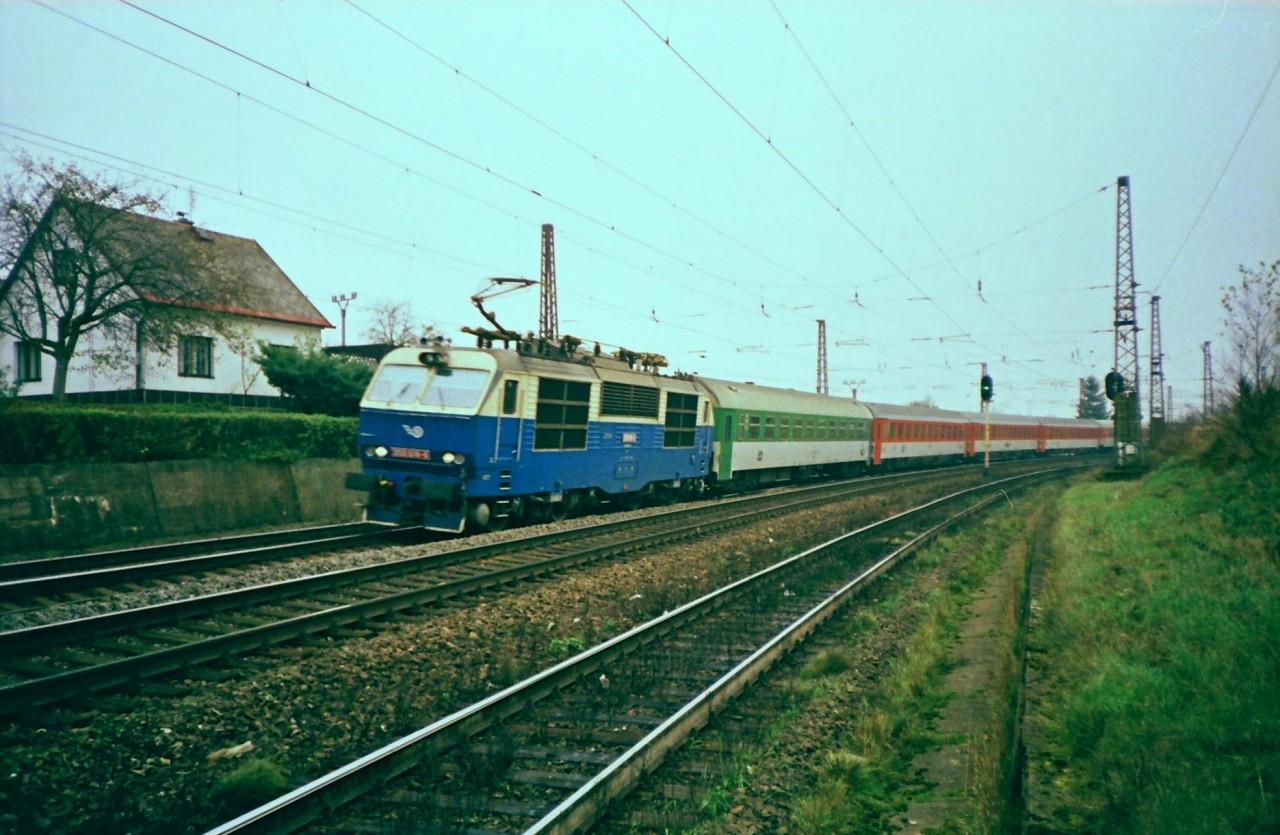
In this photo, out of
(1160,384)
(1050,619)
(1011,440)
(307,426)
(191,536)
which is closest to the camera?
(1050,619)

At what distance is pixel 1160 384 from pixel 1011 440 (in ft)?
42.8

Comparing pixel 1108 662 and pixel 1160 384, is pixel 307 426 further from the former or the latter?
pixel 1160 384

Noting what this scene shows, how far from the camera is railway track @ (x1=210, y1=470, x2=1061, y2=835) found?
4375mm

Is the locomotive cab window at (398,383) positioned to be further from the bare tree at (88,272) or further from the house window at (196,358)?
the house window at (196,358)

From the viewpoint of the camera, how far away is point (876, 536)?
669 inches

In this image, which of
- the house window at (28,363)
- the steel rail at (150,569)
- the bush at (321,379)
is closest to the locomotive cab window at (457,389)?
the steel rail at (150,569)

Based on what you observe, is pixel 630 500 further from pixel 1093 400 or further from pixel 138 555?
pixel 1093 400

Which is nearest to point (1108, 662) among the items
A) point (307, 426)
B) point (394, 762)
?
point (394, 762)

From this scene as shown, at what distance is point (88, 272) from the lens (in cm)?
2112

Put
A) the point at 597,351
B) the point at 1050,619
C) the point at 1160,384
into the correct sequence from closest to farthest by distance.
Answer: the point at 1050,619 → the point at 597,351 → the point at 1160,384

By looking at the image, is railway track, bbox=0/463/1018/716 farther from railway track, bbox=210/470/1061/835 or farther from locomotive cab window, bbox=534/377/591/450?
railway track, bbox=210/470/1061/835

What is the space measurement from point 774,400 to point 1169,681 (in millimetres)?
20720

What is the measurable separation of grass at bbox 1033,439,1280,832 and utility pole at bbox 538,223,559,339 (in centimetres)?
1992

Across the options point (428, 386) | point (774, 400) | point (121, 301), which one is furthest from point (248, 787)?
point (774, 400)
